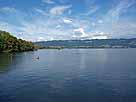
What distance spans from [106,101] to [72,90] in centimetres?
1070

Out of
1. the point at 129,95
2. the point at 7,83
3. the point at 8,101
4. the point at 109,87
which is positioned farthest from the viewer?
the point at 7,83

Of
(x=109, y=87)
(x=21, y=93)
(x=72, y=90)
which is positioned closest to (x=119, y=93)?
(x=109, y=87)

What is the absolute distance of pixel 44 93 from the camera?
48562mm

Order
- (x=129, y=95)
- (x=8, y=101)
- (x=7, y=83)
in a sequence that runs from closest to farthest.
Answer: (x=8, y=101) < (x=129, y=95) < (x=7, y=83)

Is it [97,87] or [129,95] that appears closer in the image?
[129,95]

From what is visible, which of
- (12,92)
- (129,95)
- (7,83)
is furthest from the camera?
(7,83)

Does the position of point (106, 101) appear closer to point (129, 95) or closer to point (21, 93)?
point (129, 95)

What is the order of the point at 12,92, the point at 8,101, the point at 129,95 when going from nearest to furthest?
the point at 8,101
the point at 129,95
the point at 12,92

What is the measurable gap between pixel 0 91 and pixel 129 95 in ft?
91.2

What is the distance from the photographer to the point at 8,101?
42.2m

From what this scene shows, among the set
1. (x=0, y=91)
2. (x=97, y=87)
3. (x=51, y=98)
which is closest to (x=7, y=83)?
(x=0, y=91)

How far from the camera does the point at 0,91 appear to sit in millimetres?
49906

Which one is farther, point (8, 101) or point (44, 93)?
point (44, 93)

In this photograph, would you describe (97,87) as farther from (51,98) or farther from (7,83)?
(7,83)
